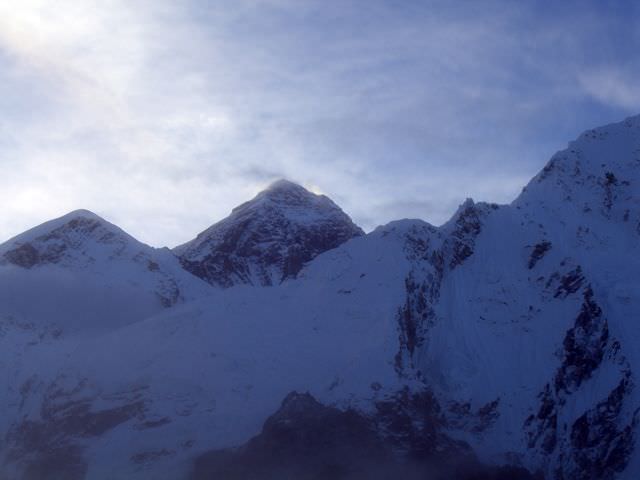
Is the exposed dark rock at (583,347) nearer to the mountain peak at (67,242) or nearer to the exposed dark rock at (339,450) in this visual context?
the exposed dark rock at (339,450)

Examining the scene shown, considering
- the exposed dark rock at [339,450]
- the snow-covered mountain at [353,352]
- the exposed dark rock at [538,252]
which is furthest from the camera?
the exposed dark rock at [538,252]

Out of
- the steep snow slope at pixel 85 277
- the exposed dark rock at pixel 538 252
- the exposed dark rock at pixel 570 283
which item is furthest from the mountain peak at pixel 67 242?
the exposed dark rock at pixel 570 283

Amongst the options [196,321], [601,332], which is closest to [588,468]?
[601,332]

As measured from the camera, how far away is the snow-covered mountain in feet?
465

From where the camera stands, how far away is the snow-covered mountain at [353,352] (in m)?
142

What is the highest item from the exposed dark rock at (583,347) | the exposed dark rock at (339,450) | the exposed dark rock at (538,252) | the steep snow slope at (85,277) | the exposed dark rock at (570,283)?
the steep snow slope at (85,277)

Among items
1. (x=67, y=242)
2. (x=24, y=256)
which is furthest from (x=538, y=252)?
(x=24, y=256)

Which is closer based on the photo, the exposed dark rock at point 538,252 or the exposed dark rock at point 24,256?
the exposed dark rock at point 538,252

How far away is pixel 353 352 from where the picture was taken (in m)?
150

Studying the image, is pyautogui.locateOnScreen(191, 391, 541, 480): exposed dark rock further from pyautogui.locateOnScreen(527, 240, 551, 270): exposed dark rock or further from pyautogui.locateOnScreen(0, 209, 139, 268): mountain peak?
pyautogui.locateOnScreen(0, 209, 139, 268): mountain peak

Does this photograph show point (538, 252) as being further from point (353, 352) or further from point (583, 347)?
point (353, 352)

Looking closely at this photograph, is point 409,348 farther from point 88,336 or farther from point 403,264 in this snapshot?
point 88,336

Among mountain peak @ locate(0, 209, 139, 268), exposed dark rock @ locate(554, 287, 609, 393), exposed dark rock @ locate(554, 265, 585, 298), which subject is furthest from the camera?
mountain peak @ locate(0, 209, 139, 268)

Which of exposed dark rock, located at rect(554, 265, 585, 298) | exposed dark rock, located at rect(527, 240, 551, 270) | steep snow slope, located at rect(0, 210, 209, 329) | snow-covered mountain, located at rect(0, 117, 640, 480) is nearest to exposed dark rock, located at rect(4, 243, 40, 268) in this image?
steep snow slope, located at rect(0, 210, 209, 329)
